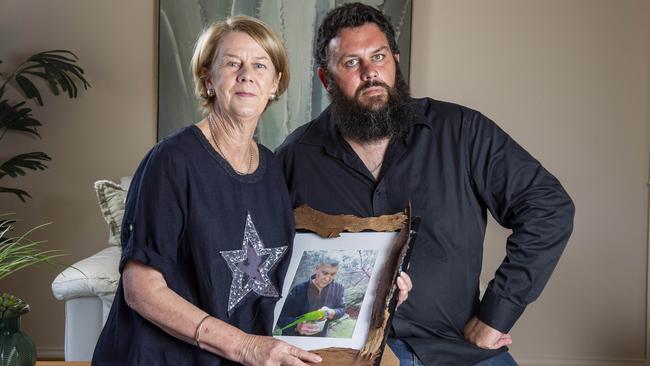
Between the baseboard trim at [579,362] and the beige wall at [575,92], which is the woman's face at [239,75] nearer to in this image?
the beige wall at [575,92]

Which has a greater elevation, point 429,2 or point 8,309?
point 429,2

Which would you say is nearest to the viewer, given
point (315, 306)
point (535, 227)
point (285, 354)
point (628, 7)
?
point (285, 354)

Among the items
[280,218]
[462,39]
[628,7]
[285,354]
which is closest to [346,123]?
[280,218]

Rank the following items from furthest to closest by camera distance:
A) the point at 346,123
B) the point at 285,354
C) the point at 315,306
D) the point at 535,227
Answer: the point at 346,123, the point at 535,227, the point at 315,306, the point at 285,354

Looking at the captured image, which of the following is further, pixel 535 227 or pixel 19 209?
pixel 19 209

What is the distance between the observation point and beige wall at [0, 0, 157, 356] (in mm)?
4379

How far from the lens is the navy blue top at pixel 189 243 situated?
1525 millimetres

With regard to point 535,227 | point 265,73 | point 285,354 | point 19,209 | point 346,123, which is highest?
point 265,73

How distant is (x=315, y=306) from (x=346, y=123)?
0.62 meters

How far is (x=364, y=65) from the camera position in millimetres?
2082

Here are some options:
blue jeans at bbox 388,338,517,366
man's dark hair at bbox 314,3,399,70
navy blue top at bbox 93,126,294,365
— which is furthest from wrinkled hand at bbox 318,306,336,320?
man's dark hair at bbox 314,3,399,70

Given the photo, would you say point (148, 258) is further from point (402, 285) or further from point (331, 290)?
point (402, 285)

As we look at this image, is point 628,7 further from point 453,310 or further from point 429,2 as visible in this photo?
point 453,310

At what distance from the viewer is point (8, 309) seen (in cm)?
210
